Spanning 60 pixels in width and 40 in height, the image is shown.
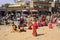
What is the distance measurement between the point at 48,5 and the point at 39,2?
2957 mm

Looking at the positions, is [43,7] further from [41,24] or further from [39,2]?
[41,24]

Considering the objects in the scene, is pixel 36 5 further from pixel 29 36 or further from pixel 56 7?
pixel 29 36

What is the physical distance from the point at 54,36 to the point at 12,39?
8.58 ft

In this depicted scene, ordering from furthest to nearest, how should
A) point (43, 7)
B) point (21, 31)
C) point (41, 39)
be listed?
point (43, 7), point (21, 31), point (41, 39)

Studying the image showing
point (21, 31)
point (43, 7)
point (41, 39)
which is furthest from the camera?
point (43, 7)

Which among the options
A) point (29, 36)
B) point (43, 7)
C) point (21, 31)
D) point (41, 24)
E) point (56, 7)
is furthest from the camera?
point (56, 7)

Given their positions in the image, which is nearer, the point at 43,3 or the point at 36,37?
the point at 36,37

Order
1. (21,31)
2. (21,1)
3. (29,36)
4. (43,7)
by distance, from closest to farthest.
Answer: (29,36) → (21,31) → (43,7) → (21,1)

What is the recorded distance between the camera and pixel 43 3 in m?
59.3

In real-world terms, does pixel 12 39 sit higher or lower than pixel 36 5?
higher

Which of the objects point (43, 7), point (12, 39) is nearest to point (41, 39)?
point (12, 39)

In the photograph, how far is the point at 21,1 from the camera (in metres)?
72.4

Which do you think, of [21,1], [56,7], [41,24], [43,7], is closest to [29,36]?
[41,24]

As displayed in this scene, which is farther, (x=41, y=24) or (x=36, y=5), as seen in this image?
(x=36, y=5)
